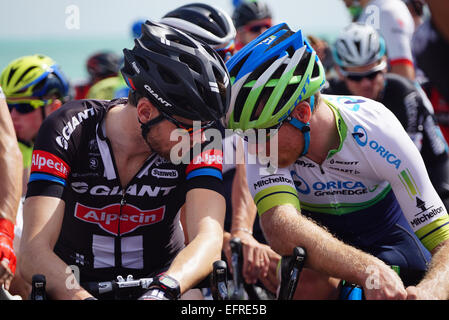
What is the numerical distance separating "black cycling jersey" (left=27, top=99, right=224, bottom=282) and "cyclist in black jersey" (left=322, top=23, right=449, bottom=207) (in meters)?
2.60

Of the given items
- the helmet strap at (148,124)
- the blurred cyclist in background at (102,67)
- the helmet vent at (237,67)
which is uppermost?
the helmet vent at (237,67)

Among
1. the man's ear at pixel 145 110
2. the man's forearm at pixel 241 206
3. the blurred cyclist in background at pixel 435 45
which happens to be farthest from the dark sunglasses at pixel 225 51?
the blurred cyclist in background at pixel 435 45

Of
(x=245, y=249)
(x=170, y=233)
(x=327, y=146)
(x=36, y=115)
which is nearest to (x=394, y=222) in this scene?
(x=327, y=146)

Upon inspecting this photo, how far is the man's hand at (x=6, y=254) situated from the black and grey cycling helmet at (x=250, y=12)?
643 centimetres

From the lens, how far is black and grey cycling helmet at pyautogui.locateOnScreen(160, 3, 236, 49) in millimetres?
5188

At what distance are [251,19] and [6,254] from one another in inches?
260

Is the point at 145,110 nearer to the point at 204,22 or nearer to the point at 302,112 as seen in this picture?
the point at 302,112

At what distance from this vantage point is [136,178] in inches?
155

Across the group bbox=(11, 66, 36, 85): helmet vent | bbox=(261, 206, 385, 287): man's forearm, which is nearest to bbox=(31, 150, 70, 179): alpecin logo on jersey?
bbox=(261, 206, 385, 287): man's forearm

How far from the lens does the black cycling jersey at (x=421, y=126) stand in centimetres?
574

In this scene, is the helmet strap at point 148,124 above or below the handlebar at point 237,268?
above

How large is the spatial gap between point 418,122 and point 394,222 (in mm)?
1974

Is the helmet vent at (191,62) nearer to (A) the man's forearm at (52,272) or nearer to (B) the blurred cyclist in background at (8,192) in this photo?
(B) the blurred cyclist in background at (8,192)
